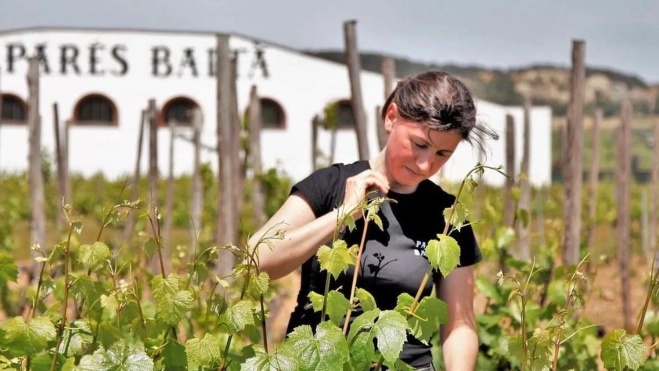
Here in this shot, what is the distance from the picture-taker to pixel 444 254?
1670 millimetres

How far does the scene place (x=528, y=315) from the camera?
371 cm

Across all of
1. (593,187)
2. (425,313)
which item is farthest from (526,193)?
(425,313)

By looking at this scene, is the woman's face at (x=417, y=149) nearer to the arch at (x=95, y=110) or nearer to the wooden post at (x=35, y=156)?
the wooden post at (x=35, y=156)

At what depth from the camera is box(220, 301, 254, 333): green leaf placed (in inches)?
66.4

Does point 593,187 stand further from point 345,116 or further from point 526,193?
point 345,116

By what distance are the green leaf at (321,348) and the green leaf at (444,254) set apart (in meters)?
0.19

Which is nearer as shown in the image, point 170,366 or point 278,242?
point 170,366

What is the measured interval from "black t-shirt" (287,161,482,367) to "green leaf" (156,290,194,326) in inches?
19.6

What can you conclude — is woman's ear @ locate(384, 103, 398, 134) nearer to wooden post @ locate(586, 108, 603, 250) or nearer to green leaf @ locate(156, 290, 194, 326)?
green leaf @ locate(156, 290, 194, 326)

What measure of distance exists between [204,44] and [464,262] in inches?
1002

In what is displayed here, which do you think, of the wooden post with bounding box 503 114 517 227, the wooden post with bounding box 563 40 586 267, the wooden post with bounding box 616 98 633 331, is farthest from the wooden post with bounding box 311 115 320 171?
the wooden post with bounding box 563 40 586 267

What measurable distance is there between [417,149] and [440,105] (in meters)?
0.10

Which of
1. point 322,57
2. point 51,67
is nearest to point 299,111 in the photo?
point 322,57

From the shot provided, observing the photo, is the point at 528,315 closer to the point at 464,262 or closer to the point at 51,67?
the point at 464,262
